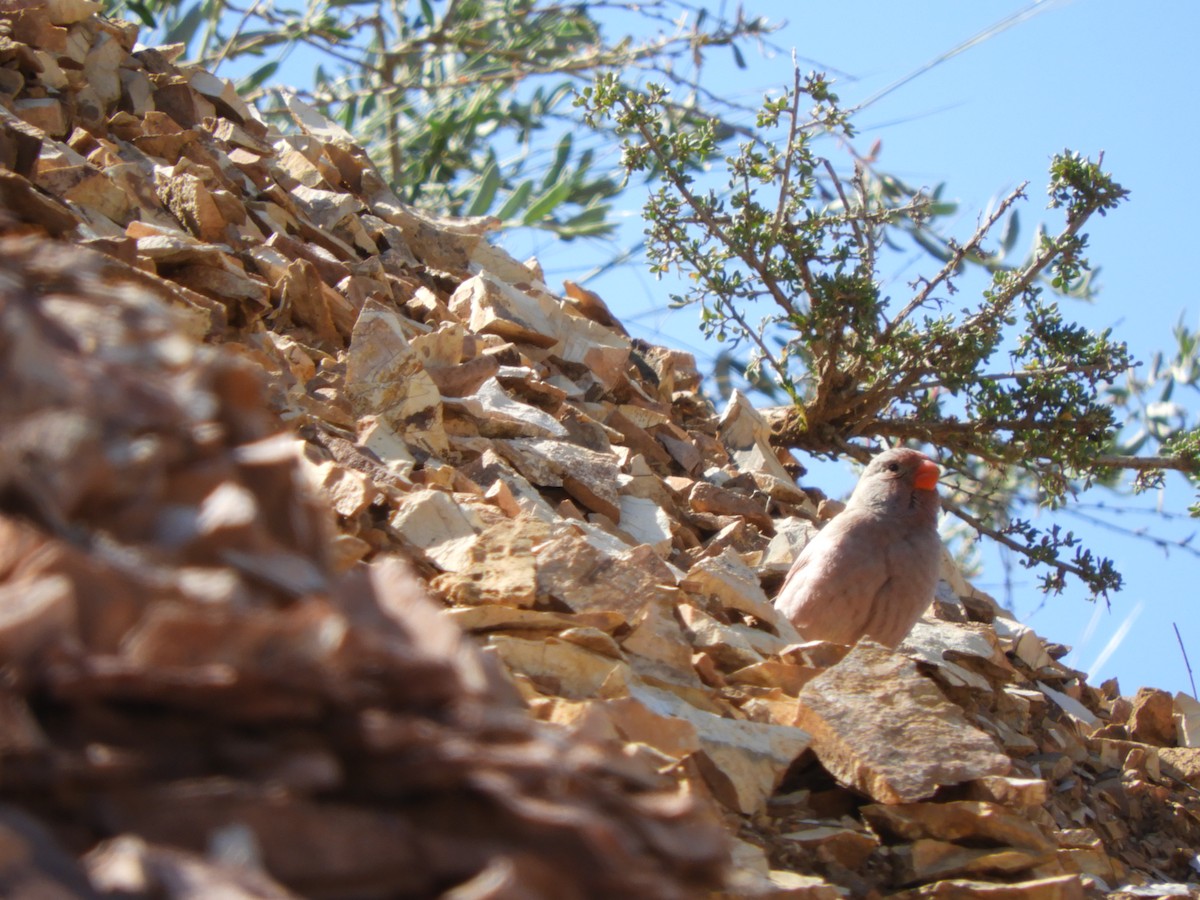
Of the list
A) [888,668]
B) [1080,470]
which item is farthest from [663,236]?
[888,668]

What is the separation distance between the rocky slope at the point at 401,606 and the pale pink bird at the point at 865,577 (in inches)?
5.6

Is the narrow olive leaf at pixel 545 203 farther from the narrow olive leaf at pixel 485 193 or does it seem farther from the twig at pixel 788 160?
the twig at pixel 788 160

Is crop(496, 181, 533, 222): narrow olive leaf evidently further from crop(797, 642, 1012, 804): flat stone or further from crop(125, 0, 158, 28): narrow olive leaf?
crop(797, 642, 1012, 804): flat stone

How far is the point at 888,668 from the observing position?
289cm

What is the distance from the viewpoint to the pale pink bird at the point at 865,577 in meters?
4.40

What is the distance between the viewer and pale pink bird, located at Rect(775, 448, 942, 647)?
173 inches

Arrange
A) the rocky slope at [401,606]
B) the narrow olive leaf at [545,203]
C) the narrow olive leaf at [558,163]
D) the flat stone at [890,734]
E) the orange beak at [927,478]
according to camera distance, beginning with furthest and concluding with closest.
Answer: the narrow olive leaf at [558,163], the narrow olive leaf at [545,203], the orange beak at [927,478], the flat stone at [890,734], the rocky slope at [401,606]

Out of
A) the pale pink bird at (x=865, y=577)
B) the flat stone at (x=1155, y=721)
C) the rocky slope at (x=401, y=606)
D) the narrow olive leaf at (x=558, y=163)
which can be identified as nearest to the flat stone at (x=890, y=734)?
the rocky slope at (x=401, y=606)

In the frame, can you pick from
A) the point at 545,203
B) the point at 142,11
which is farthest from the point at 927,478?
the point at 142,11

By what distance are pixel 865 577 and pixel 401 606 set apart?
3375mm

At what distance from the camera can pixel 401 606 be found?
1270 millimetres

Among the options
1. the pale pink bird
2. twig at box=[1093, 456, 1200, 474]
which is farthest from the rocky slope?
twig at box=[1093, 456, 1200, 474]

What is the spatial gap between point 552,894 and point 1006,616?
4605 millimetres

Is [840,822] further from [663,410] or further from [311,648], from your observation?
[663,410]
